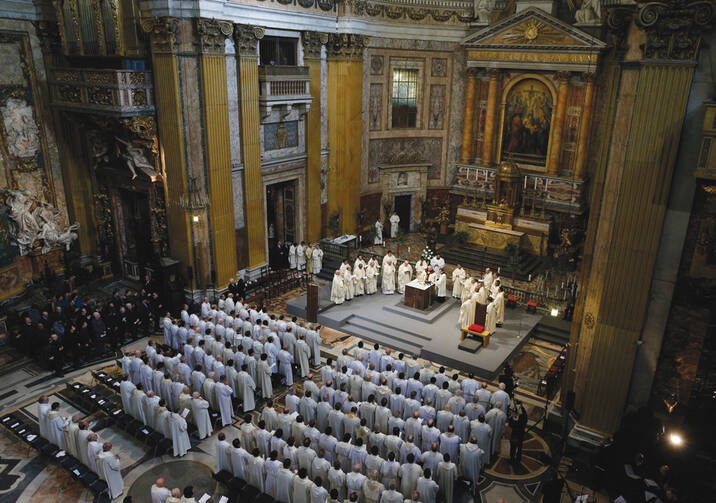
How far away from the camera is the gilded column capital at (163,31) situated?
1638 cm

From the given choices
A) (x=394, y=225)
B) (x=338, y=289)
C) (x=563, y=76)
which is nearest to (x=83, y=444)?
(x=338, y=289)

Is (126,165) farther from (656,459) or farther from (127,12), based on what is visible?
(656,459)

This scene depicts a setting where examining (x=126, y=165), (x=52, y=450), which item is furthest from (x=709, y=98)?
(x=126, y=165)

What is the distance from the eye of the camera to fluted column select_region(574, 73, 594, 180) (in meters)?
22.1

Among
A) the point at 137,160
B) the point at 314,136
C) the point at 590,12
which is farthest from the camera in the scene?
the point at 314,136

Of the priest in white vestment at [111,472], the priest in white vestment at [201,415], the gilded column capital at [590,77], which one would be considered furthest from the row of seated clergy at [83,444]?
the gilded column capital at [590,77]

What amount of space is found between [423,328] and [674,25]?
440 inches

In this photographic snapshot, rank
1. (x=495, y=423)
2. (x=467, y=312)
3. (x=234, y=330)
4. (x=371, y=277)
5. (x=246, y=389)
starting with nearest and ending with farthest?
1. (x=495, y=423)
2. (x=246, y=389)
3. (x=234, y=330)
4. (x=467, y=312)
5. (x=371, y=277)

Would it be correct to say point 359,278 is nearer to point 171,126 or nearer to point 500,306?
point 500,306

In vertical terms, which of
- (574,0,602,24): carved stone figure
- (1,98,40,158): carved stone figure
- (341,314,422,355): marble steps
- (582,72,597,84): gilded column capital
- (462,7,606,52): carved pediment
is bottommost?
(341,314,422,355): marble steps

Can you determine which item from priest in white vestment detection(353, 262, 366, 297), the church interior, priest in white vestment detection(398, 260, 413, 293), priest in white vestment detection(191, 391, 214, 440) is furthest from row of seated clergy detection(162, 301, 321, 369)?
priest in white vestment detection(398, 260, 413, 293)

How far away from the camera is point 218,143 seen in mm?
18156

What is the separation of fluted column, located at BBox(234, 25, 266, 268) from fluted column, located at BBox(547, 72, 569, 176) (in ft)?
41.7

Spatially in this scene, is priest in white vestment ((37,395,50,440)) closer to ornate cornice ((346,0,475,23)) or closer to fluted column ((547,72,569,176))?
ornate cornice ((346,0,475,23))
